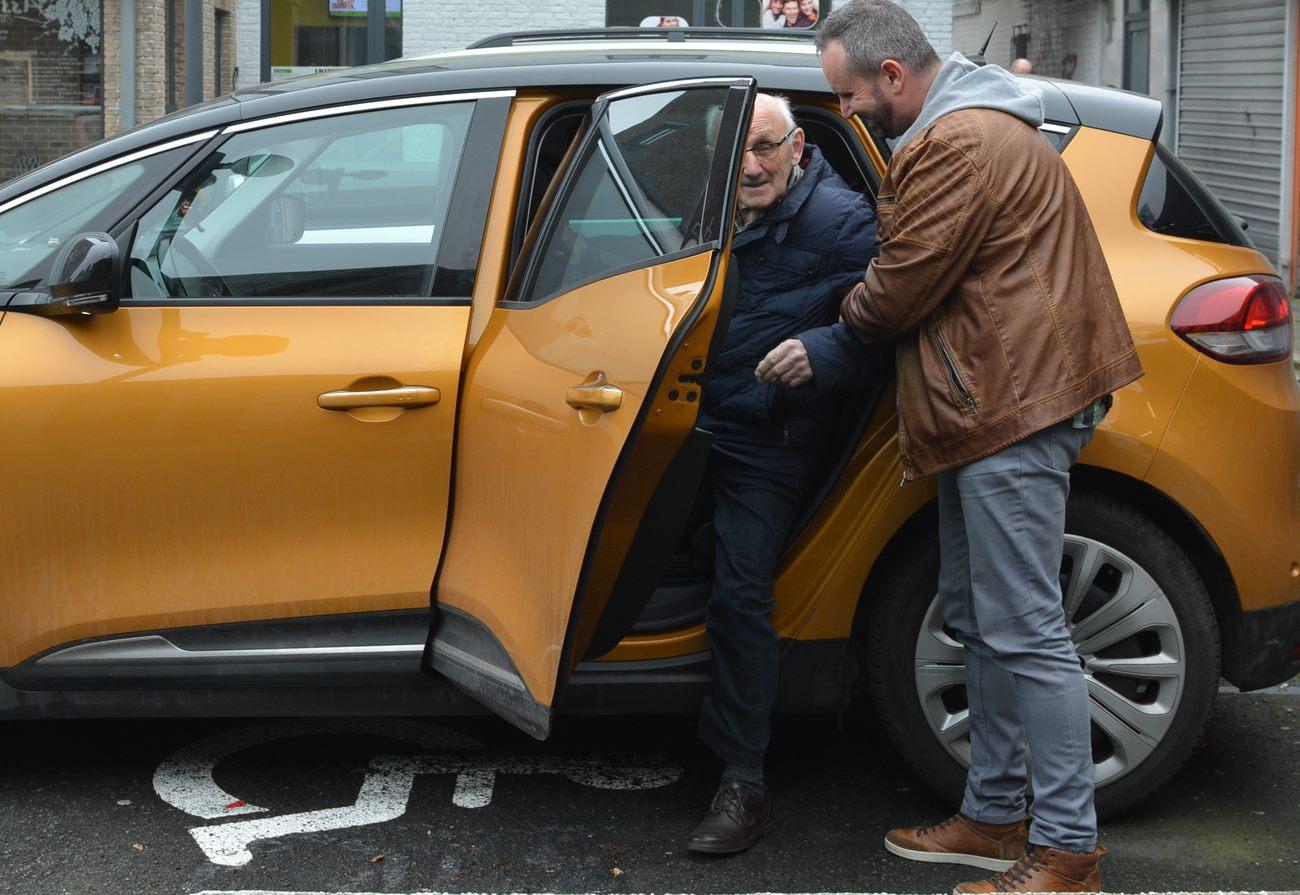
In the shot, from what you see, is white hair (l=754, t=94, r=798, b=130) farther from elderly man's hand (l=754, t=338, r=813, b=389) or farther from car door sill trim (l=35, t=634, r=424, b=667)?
car door sill trim (l=35, t=634, r=424, b=667)

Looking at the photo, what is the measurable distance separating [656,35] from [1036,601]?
6.69ft

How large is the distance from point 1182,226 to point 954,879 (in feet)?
4.93

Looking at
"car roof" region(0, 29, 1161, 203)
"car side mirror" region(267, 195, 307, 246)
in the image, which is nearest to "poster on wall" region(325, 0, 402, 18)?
"car roof" region(0, 29, 1161, 203)

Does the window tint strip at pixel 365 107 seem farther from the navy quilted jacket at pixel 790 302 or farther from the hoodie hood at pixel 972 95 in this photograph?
the hoodie hood at pixel 972 95

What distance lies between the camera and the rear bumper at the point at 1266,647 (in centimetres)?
351

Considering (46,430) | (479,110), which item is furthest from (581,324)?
(46,430)

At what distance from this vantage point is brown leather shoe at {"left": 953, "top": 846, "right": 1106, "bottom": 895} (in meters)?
3.13

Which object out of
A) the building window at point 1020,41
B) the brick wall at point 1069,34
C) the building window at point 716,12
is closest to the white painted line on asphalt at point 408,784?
the building window at point 716,12

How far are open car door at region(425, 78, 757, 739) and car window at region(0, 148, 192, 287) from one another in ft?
2.79

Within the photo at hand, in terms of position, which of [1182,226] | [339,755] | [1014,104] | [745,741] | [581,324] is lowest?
[339,755]

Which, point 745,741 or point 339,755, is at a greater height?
point 745,741

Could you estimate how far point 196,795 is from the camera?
12.3ft

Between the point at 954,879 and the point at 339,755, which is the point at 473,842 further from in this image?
the point at 954,879

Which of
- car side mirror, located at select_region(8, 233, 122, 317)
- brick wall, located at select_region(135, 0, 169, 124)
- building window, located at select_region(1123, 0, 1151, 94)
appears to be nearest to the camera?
car side mirror, located at select_region(8, 233, 122, 317)
